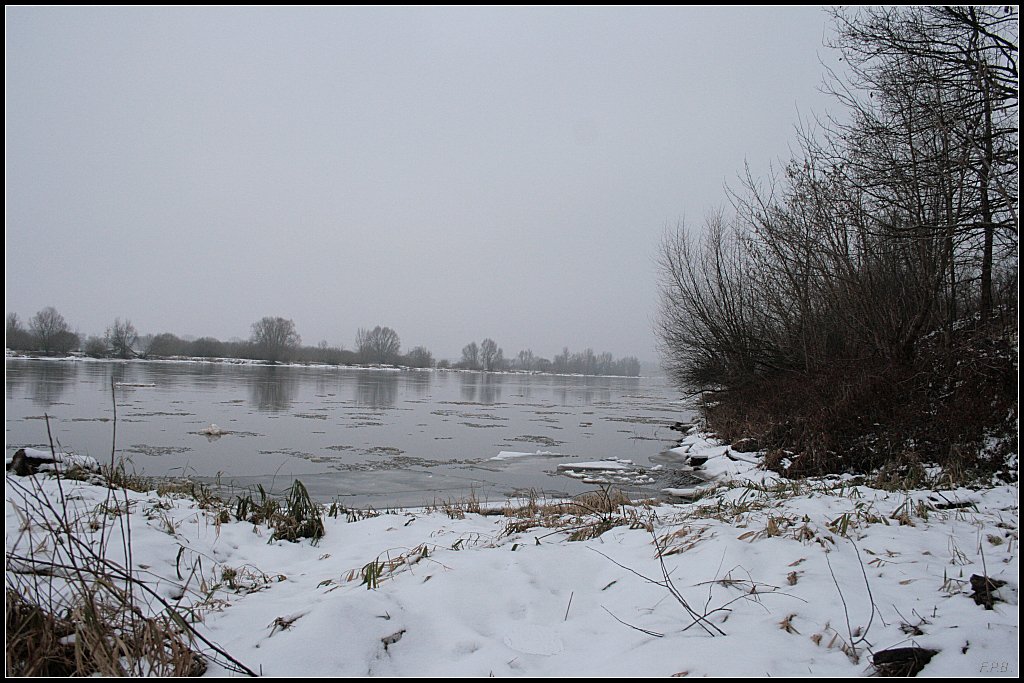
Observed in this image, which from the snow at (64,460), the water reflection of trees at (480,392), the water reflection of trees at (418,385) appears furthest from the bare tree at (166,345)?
the snow at (64,460)

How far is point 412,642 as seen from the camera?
2.30 metres

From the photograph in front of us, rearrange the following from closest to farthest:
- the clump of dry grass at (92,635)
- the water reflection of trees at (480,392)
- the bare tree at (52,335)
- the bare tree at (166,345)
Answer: the clump of dry grass at (92,635) < the water reflection of trees at (480,392) < the bare tree at (52,335) < the bare tree at (166,345)

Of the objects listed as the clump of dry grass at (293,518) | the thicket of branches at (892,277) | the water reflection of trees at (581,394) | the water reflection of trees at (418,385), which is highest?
the thicket of branches at (892,277)

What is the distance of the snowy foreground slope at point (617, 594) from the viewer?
2.07 meters

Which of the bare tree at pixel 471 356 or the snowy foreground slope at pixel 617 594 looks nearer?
the snowy foreground slope at pixel 617 594

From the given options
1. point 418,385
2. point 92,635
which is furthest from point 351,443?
point 418,385

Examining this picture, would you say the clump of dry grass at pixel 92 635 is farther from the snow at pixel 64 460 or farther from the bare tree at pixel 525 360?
the bare tree at pixel 525 360

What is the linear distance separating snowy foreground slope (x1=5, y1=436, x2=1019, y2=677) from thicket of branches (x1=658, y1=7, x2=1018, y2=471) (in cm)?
235

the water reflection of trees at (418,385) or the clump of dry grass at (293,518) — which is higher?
the clump of dry grass at (293,518)

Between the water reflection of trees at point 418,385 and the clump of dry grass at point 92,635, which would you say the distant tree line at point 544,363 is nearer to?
the water reflection of trees at point 418,385

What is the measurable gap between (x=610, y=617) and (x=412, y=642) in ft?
3.16

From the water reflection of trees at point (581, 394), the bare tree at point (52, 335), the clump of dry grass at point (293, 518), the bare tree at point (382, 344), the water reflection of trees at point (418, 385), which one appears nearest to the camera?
the clump of dry grass at point (293, 518)

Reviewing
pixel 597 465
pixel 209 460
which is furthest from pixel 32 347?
pixel 597 465

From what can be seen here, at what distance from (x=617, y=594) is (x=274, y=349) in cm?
8561
